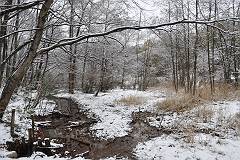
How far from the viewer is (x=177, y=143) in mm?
8891

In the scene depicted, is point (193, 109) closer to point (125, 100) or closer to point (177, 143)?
point (177, 143)

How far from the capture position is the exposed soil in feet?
27.9

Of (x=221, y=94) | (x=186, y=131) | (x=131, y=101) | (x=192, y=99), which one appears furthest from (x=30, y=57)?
(x=221, y=94)

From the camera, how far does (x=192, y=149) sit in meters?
8.23

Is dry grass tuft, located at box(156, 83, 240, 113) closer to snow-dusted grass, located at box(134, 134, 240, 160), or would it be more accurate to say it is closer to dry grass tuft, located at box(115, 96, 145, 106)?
dry grass tuft, located at box(115, 96, 145, 106)

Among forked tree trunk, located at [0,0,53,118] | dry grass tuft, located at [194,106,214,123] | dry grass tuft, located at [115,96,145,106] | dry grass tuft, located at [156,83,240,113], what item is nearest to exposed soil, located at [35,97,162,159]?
dry grass tuft, located at [156,83,240,113]

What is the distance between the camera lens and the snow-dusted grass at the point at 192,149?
786cm

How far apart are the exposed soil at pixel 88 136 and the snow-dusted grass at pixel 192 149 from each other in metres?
Result: 0.48

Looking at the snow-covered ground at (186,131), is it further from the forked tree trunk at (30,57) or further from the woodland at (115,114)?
the forked tree trunk at (30,57)

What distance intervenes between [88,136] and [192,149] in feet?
12.3

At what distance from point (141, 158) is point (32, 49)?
411 cm

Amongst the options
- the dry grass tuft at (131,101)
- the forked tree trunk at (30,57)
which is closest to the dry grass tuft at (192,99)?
the dry grass tuft at (131,101)

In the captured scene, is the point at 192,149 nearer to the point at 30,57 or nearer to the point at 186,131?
the point at 186,131

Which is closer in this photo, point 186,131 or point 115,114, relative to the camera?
point 186,131
